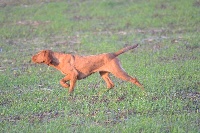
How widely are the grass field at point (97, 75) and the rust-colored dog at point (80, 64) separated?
30 centimetres

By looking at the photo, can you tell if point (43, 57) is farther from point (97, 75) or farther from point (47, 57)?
point (97, 75)

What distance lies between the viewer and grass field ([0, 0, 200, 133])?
26.6 feet

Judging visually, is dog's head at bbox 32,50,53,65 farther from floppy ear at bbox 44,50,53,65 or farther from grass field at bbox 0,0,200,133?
grass field at bbox 0,0,200,133

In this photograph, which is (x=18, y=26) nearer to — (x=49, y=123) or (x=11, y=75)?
(x=11, y=75)

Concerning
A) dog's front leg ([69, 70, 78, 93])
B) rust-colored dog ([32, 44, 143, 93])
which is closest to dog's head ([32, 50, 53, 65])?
rust-colored dog ([32, 44, 143, 93])

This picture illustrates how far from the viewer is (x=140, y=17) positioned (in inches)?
751

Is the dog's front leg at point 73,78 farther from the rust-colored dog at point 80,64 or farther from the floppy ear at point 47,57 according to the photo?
the floppy ear at point 47,57

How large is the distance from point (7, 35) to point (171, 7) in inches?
266

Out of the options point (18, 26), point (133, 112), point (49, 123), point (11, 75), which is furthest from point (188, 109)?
point (18, 26)

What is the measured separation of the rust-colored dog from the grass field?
304 millimetres

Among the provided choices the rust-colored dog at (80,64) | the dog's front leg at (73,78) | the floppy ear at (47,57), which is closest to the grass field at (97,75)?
the dog's front leg at (73,78)

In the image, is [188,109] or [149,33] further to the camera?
[149,33]

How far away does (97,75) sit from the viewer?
40.6 ft

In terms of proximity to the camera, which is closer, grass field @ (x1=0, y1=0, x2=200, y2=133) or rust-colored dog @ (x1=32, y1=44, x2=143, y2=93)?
grass field @ (x1=0, y1=0, x2=200, y2=133)
